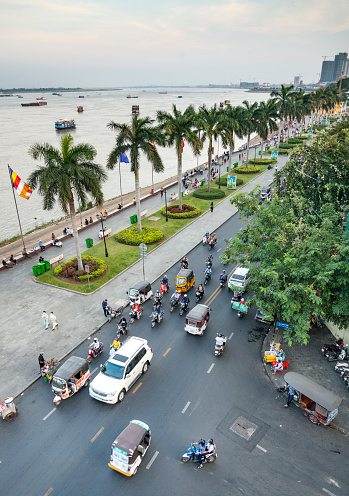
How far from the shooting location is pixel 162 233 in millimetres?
35625

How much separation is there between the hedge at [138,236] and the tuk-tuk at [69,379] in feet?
59.0

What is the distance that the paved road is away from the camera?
12664 mm

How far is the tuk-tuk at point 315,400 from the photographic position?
14.4 metres

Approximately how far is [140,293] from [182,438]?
1114 cm

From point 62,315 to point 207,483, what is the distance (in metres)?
14.2

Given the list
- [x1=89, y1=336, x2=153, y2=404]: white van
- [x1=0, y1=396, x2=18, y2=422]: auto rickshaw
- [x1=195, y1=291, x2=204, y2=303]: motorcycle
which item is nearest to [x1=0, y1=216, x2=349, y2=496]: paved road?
[x1=0, y1=396, x2=18, y2=422]: auto rickshaw

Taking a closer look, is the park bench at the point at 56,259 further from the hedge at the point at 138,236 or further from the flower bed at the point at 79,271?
the hedge at the point at 138,236

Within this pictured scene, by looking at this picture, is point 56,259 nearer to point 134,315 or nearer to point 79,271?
point 79,271

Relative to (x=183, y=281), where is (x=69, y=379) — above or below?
above

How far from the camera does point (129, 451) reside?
494 inches

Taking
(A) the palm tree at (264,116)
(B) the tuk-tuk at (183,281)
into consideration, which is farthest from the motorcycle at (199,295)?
(A) the palm tree at (264,116)

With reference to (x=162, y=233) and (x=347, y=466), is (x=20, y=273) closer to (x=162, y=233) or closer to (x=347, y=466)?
(x=162, y=233)

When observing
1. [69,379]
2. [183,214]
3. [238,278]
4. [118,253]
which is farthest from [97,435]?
[183,214]

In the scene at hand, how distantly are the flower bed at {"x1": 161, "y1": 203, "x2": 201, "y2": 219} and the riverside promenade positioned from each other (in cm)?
425
